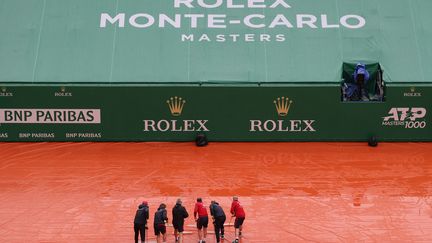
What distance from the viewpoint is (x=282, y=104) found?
2128cm

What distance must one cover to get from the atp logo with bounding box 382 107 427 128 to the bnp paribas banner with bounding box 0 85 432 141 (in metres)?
0.03

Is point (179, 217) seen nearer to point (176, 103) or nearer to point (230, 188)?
point (230, 188)

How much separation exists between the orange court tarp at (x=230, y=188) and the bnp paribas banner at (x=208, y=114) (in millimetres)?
365

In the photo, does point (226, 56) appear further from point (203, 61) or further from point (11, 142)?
point (11, 142)

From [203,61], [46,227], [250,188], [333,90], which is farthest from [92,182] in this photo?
[333,90]

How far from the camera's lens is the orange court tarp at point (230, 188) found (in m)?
15.7

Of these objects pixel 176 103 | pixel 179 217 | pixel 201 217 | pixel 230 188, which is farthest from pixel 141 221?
pixel 176 103

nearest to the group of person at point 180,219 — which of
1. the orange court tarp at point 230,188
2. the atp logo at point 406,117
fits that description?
the orange court tarp at point 230,188

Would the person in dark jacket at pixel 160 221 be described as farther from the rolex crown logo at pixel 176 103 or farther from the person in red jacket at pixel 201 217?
the rolex crown logo at pixel 176 103

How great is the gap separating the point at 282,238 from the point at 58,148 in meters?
8.68

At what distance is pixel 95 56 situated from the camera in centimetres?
2200

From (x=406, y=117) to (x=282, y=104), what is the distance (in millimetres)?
3757

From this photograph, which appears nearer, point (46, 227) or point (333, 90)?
point (46, 227)

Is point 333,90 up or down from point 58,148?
up
